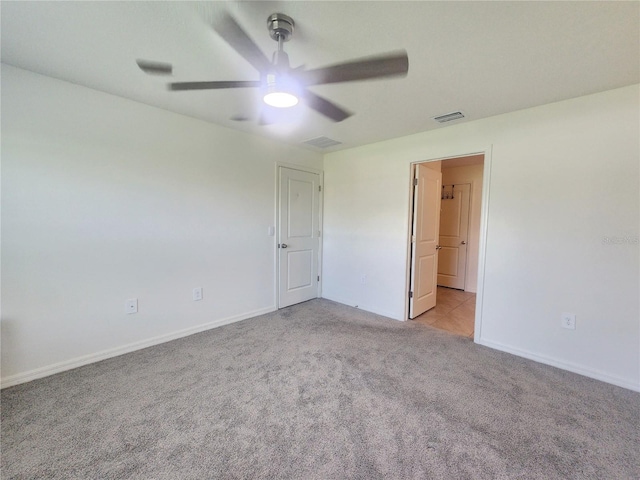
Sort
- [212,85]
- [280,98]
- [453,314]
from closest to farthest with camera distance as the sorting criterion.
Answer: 1. [280,98]
2. [212,85]
3. [453,314]

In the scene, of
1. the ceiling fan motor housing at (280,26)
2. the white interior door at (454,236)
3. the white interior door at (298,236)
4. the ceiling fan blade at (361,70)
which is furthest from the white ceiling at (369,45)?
the white interior door at (454,236)

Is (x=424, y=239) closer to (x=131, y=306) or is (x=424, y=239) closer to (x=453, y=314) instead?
(x=453, y=314)

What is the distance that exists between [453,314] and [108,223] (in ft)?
13.5

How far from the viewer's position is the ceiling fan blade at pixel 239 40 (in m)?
1.27

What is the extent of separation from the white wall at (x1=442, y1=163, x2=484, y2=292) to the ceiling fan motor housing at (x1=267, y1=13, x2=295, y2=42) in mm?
4439

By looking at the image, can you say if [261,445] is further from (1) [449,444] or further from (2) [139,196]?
(2) [139,196]

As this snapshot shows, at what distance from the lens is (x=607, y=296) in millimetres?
2174

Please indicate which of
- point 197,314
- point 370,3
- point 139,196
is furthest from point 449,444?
point 139,196

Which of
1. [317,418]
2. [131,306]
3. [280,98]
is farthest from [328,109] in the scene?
[131,306]

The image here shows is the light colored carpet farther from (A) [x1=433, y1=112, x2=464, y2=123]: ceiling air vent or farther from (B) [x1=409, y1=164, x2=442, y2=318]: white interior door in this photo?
(A) [x1=433, y1=112, x2=464, y2=123]: ceiling air vent

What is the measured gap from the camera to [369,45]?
1646mm

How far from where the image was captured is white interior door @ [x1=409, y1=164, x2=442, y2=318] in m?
3.42

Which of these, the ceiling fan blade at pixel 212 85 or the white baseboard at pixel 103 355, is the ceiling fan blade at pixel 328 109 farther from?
the white baseboard at pixel 103 355

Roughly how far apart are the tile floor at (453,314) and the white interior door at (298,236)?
167cm
